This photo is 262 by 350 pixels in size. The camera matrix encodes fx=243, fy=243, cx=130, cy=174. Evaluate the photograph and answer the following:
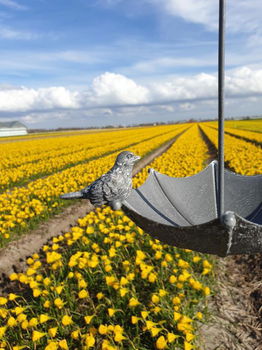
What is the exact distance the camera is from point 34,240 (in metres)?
5.85

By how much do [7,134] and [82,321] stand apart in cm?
8747

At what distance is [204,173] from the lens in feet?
6.77

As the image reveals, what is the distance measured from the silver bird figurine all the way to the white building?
284ft

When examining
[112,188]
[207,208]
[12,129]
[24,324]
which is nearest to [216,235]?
[112,188]

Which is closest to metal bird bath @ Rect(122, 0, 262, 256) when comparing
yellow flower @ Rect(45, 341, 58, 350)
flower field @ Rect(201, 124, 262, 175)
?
yellow flower @ Rect(45, 341, 58, 350)

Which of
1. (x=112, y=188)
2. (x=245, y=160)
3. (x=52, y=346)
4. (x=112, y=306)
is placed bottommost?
(x=112, y=306)

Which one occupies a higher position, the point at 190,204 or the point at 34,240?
the point at 190,204

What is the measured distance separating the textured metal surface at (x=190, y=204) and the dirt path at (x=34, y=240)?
3.93 meters

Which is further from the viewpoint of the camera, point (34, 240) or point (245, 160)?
point (245, 160)

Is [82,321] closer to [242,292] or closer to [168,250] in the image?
[168,250]

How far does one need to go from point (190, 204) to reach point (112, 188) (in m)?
0.86

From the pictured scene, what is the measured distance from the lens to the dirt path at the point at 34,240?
4.91 metres

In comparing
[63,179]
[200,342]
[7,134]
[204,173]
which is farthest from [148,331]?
[7,134]

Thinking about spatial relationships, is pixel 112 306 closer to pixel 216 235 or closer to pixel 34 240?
pixel 216 235
